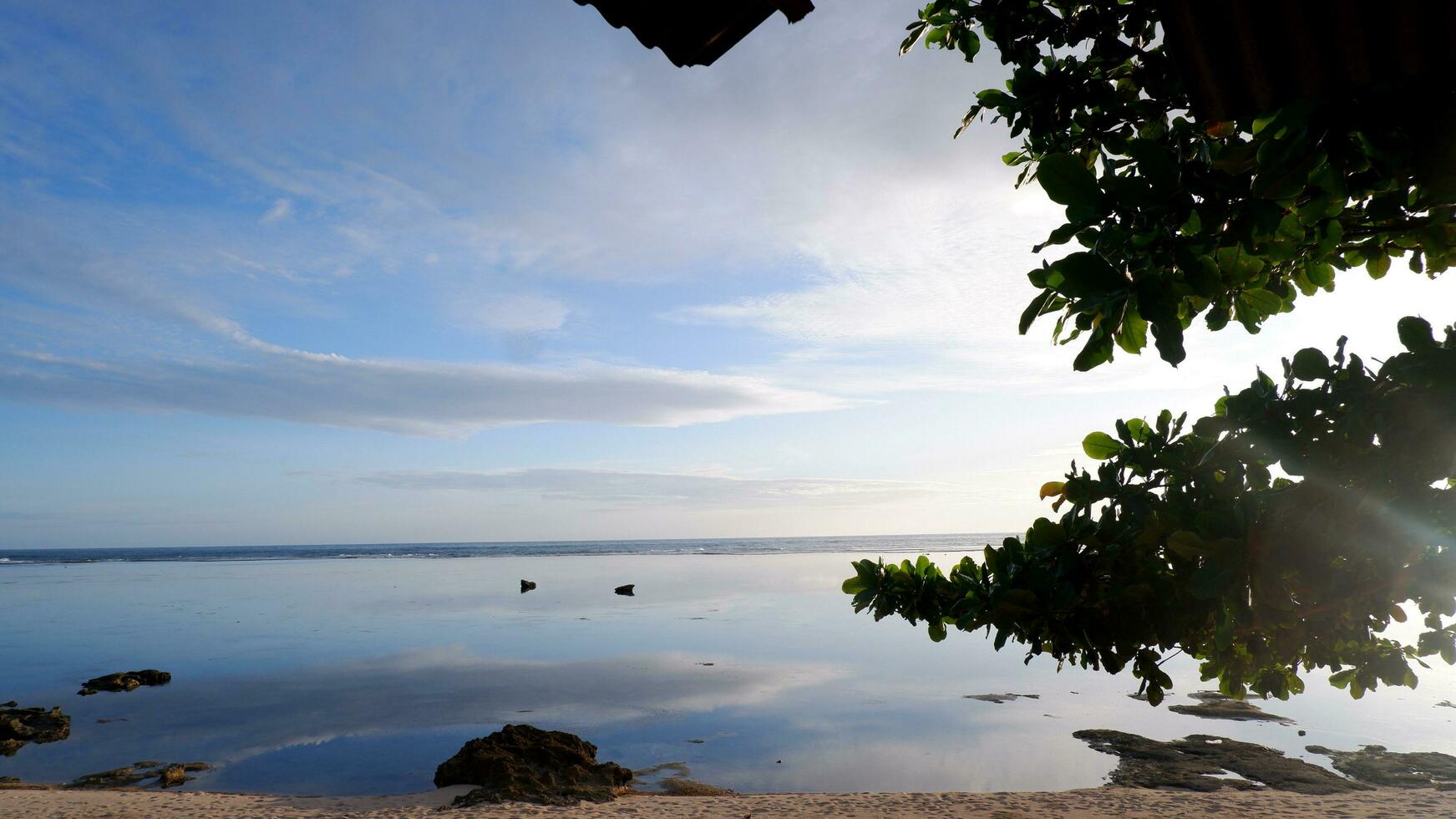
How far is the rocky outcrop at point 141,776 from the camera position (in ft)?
30.1

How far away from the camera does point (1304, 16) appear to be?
1.27m

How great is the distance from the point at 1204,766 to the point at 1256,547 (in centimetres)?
1081

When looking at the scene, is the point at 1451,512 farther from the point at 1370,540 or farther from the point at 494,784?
the point at 494,784

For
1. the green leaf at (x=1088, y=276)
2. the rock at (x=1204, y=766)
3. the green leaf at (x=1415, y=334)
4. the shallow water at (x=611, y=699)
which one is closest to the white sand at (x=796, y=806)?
the rock at (x=1204, y=766)

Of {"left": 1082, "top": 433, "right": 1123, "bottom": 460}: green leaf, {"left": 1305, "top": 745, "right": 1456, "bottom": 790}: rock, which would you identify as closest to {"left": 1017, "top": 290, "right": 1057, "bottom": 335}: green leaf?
{"left": 1082, "top": 433, "right": 1123, "bottom": 460}: green leaf

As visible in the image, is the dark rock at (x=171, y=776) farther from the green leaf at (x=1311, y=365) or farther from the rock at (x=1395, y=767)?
the rock at (x=1395, y=767)

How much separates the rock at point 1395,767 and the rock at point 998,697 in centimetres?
403

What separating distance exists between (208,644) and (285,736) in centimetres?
921

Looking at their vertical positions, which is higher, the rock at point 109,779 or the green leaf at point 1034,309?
the green leaf at point 1034,309

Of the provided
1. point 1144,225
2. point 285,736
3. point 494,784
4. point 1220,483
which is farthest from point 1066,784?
point 285,736

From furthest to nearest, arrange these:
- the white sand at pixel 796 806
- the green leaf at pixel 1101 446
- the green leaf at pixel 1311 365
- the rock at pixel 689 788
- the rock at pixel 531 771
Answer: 1. the rock at pixel 689 788
2. the rock at pixel 531 771
3. the white sand at pixel 796 806
4. the green leaf at pixel 1101 446
5. the green leaf at pixel 1311 365

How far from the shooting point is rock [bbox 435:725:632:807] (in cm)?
876

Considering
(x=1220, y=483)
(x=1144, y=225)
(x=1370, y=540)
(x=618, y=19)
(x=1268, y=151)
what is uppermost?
(x=618, y=19)

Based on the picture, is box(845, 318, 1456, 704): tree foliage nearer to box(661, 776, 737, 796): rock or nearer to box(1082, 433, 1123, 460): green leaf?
box(1082, 433, 1123, 460): green leaf
